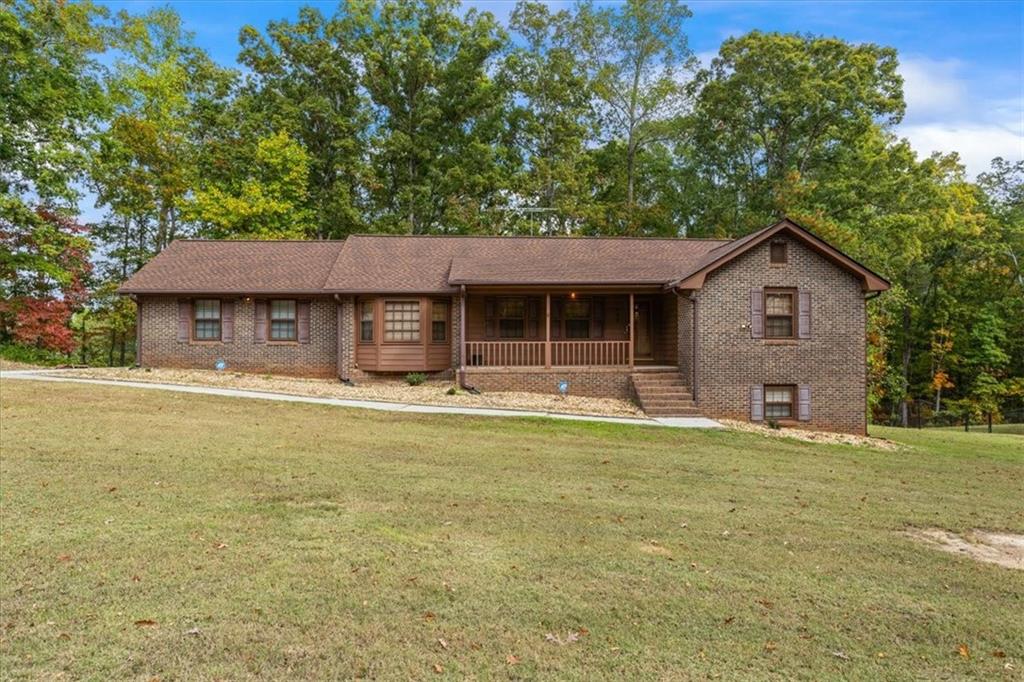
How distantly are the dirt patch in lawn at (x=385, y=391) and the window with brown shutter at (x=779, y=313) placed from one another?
4258 millimetres

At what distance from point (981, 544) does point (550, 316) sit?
44.4ft

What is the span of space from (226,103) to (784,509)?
34.3 metres

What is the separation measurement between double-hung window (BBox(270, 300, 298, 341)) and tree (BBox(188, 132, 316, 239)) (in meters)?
11.0

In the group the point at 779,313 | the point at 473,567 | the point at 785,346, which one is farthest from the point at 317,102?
the point at 473,567

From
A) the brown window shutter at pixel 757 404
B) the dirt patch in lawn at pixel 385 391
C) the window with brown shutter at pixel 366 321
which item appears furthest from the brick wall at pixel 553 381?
the window with brown shutter at pixel 366 321

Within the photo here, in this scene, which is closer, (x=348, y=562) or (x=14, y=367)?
(x=348, y=562)

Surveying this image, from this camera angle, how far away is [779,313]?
16375 mm

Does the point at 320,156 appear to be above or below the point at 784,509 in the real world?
above

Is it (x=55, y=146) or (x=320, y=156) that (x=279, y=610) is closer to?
(x=55, y=146)

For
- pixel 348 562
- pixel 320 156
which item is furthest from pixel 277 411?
pixel 320 156

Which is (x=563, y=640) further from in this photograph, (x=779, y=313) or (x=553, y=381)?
(x=779, y=313)

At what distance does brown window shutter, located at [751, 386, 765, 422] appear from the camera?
1609 cm

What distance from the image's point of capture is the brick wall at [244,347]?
19266 millimetres

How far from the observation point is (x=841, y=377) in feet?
53.4
